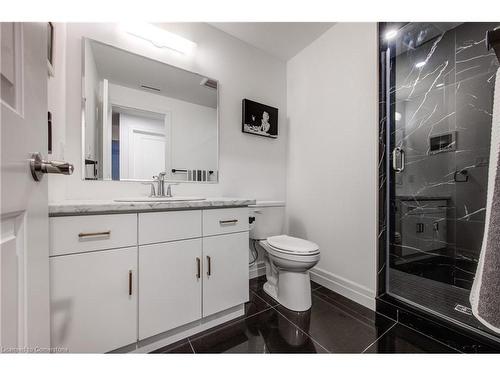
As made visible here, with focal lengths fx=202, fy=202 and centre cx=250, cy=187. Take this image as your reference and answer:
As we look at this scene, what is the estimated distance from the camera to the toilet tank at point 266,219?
1.76m

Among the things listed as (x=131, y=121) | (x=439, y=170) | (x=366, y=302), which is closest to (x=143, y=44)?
(x=131, y=121)

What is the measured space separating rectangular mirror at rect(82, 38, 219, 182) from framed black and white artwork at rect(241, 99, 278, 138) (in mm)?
299

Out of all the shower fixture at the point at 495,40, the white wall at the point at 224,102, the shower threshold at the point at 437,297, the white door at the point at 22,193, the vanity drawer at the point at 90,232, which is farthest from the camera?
the white wall at the point at 224,102

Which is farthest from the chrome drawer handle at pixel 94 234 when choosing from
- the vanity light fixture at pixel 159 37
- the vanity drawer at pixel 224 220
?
the vanity light fixture at pixel 159 37

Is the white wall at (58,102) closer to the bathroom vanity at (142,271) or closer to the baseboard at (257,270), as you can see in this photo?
the bathroom vanity at (142,271)

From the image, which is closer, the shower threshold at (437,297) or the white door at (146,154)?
the shower threshold at (437,297)

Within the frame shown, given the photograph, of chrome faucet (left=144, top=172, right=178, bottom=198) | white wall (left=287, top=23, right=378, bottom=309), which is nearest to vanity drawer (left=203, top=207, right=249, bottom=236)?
chrome faucet (left=144, top=172, right=178, bottom=198)

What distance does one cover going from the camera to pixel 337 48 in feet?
5.68

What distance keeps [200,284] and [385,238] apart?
131 centimetres

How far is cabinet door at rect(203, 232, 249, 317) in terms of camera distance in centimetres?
121

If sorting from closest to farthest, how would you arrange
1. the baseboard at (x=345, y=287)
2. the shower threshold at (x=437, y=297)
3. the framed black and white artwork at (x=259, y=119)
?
the shower threshold at (x=437, y=297) → the baseboard at (x=345, y=287) → the framed black and white artwork at (x=259, y=119)

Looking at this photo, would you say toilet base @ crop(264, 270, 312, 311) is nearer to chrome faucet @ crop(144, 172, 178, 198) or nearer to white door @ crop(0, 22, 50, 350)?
chrome faucet @ crop(144, 172, 178, 198)

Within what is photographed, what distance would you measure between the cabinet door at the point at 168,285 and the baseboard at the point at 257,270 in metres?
0.85

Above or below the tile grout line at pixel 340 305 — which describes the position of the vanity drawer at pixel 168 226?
above
